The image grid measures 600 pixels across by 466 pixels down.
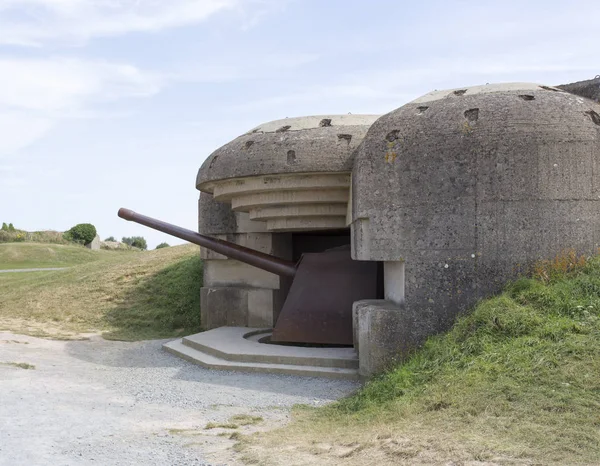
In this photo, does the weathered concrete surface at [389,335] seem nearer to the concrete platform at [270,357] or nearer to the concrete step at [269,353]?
the concrete platform at [270,357]

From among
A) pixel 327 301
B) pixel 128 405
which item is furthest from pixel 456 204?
pixel 128 405

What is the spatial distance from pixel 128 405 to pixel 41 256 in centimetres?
2398

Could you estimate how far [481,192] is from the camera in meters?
6.36

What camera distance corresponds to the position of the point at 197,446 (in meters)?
4.59

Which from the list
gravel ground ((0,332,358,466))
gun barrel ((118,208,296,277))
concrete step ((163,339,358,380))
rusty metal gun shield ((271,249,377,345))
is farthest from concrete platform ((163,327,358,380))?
gun barrel ((118,208,296,277))

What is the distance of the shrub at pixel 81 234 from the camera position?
36.4 m

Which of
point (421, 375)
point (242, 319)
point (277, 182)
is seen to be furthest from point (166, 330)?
point (421, 375)

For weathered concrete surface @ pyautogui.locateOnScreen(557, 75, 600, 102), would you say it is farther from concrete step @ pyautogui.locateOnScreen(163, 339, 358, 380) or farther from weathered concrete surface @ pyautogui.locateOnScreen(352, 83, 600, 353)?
concrete step @ pyautogui.locateOnScreen(163, 339, 358, 380)

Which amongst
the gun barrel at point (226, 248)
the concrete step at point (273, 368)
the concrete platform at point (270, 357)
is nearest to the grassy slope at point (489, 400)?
the concrete step at point (273, 368)

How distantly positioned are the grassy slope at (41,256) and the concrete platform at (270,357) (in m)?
18.8

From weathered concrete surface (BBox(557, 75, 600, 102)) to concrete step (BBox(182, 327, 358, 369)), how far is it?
12.2 feet

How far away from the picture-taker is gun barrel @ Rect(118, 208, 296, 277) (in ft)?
30.6

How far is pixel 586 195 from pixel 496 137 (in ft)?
3.23

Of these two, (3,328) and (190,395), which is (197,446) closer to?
(190,395)
